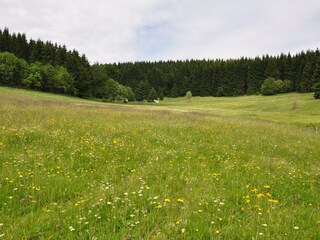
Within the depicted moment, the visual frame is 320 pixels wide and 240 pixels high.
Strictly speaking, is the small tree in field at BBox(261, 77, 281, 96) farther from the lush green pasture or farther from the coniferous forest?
the lush green pasture

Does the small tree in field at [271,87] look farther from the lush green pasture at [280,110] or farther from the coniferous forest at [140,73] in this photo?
the lush green pasture at [280,110]

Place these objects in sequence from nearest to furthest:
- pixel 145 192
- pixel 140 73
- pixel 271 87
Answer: pixel 145 192, pixel 271 87, pixel 140 73

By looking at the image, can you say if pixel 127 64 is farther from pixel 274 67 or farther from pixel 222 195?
pixel 222 195

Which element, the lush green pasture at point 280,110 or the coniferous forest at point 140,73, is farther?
the coniferous forest at point 140,73

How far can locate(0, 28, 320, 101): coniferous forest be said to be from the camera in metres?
70.6

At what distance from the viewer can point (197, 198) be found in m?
5.52

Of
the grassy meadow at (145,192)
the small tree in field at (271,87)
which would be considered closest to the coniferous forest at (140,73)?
the small tree in field at (271,87)

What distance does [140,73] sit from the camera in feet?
458

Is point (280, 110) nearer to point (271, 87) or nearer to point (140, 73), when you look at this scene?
point (271, 87)

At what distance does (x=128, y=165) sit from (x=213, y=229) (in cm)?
399

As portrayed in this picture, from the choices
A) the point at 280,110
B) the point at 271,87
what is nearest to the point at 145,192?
the point at 280,110

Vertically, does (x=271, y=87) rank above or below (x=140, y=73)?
below

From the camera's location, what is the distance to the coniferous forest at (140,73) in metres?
70.6

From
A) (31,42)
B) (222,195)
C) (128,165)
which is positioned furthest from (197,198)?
(31,42)
